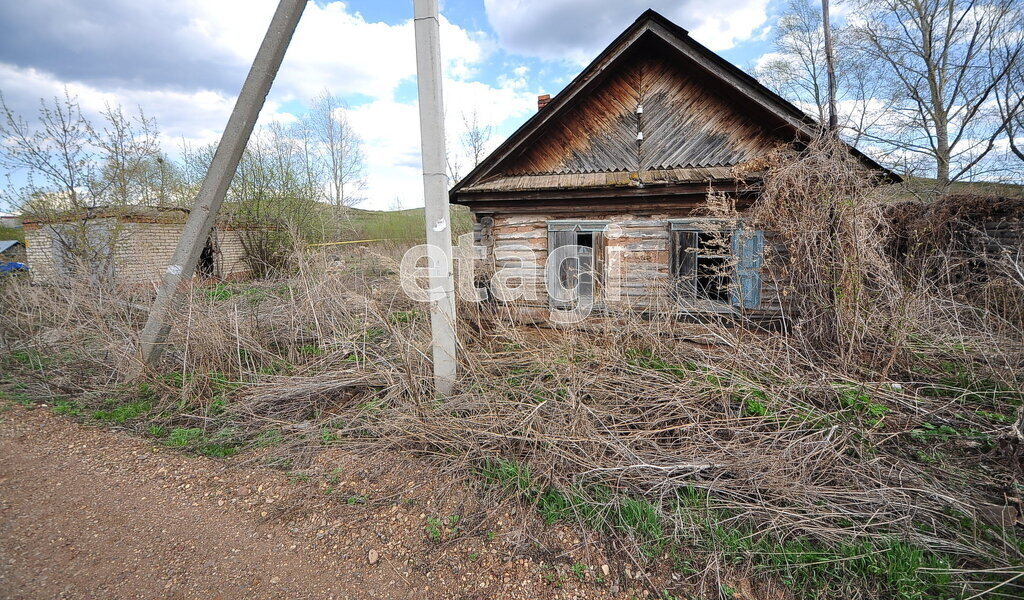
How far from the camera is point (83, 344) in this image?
580 centimetres

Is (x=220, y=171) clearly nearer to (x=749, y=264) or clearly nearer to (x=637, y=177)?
(x=637, y=177)

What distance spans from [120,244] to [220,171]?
604 cm

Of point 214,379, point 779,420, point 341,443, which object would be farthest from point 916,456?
point 214,379

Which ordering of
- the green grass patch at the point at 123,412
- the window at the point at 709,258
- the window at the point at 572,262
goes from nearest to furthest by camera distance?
the green grass patch at the point at 123,412
the window at the point at 709,258
the window at the point at 572,262

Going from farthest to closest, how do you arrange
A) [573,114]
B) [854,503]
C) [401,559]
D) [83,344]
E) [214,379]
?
1. [573,114]
2. [83,344]
3. [214,379]
4. [854,503]
5. [401,559]

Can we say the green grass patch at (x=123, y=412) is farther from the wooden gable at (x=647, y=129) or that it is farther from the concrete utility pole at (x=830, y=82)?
the concrete utility pole at (x=830, y=82)

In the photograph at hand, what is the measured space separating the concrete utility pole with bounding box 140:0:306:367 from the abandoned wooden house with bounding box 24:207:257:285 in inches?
34.9

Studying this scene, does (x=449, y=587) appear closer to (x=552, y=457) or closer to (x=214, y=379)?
(x=552, y=457)

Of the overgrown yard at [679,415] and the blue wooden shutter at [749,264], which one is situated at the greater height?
the blue wooden shutter at [749,264]

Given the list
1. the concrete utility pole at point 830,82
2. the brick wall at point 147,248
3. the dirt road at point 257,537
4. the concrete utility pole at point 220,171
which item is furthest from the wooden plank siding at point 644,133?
the brick wall at point 147,248

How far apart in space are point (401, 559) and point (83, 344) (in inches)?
266

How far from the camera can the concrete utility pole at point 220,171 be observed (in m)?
4.64

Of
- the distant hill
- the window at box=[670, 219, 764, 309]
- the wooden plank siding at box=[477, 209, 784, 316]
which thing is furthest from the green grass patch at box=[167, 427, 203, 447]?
the distant hill

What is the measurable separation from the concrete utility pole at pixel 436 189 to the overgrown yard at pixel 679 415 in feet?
0.96
